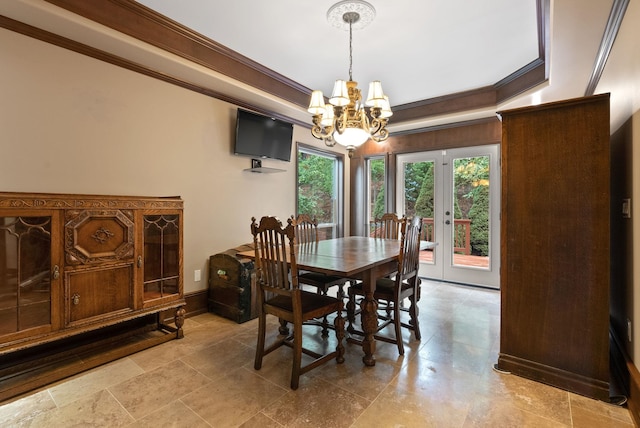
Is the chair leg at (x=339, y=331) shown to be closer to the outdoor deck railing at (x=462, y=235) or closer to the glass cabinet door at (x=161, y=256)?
the glass cabinet door at (x=161, y=256)

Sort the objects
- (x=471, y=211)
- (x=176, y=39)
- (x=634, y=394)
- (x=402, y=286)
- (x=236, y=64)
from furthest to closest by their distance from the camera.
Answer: (x=471, y=211)
(x=236, y=64)
(x=176, y=39)
(x=402, y=286)
(x=634, y=394)

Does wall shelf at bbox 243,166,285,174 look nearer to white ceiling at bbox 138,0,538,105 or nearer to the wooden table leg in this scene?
white ceiling at bbox 138,0,538,105

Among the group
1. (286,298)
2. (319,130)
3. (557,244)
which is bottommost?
(286,298)

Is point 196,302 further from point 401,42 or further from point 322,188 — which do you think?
point 401,42

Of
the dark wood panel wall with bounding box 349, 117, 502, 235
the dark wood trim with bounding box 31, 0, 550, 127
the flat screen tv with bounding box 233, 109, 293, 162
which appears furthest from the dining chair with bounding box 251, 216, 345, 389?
the dark wood panel wall with bounding box 349, 117, 502, 235

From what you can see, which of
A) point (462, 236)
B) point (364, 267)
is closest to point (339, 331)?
point (364, 267)

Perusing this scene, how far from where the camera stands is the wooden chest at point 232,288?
308cm

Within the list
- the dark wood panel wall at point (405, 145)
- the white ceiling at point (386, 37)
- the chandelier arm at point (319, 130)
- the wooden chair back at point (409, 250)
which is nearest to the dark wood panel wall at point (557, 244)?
the wooden chair back at point (409, 250)

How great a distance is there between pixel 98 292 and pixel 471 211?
4579 millimetres

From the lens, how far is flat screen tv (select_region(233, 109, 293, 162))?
11.7 ft

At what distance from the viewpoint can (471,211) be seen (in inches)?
178

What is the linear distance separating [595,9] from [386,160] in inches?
135

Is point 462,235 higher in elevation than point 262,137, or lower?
lower

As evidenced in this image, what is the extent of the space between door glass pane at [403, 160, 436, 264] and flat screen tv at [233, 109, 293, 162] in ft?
7.10
